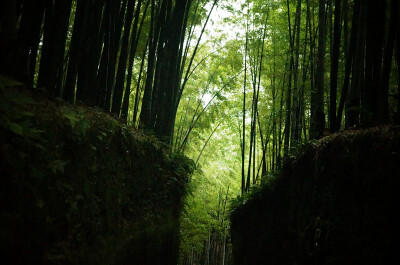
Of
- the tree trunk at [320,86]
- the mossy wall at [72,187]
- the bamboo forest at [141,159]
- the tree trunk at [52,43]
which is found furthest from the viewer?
the tree trunk at [320,86]

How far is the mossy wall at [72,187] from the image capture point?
1.62 meters

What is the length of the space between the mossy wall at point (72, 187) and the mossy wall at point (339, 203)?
1798mm

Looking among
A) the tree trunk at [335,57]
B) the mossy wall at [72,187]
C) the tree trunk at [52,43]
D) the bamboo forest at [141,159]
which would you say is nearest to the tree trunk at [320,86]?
the bamboo forest at [141,159]

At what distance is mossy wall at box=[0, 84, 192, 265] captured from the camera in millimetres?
1623

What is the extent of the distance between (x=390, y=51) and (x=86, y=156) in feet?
8.60

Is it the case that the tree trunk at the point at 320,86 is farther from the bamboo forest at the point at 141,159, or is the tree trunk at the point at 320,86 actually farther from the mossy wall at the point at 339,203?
the mossy wall at the point at 339,203

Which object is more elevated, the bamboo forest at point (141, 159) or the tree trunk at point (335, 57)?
the tree trunk at point (335, 57)

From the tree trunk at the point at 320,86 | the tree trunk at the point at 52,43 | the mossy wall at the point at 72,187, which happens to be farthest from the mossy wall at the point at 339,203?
the tree trunk at the point at 52,43

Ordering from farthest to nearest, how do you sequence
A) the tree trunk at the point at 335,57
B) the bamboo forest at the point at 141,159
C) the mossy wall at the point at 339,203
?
the tree trunk at the point at 335,57, the mossy wall at the point at 339,203, the bamboo forest at the point at 141,159

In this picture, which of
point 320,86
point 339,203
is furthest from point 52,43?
point 320,86

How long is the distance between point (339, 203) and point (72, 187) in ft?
7.26

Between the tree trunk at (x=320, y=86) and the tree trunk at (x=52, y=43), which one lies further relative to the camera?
the tree trunk at (x=320, y=86)

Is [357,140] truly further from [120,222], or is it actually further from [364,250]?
[120,222]

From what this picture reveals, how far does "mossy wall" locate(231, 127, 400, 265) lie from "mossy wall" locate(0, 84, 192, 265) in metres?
1.80
